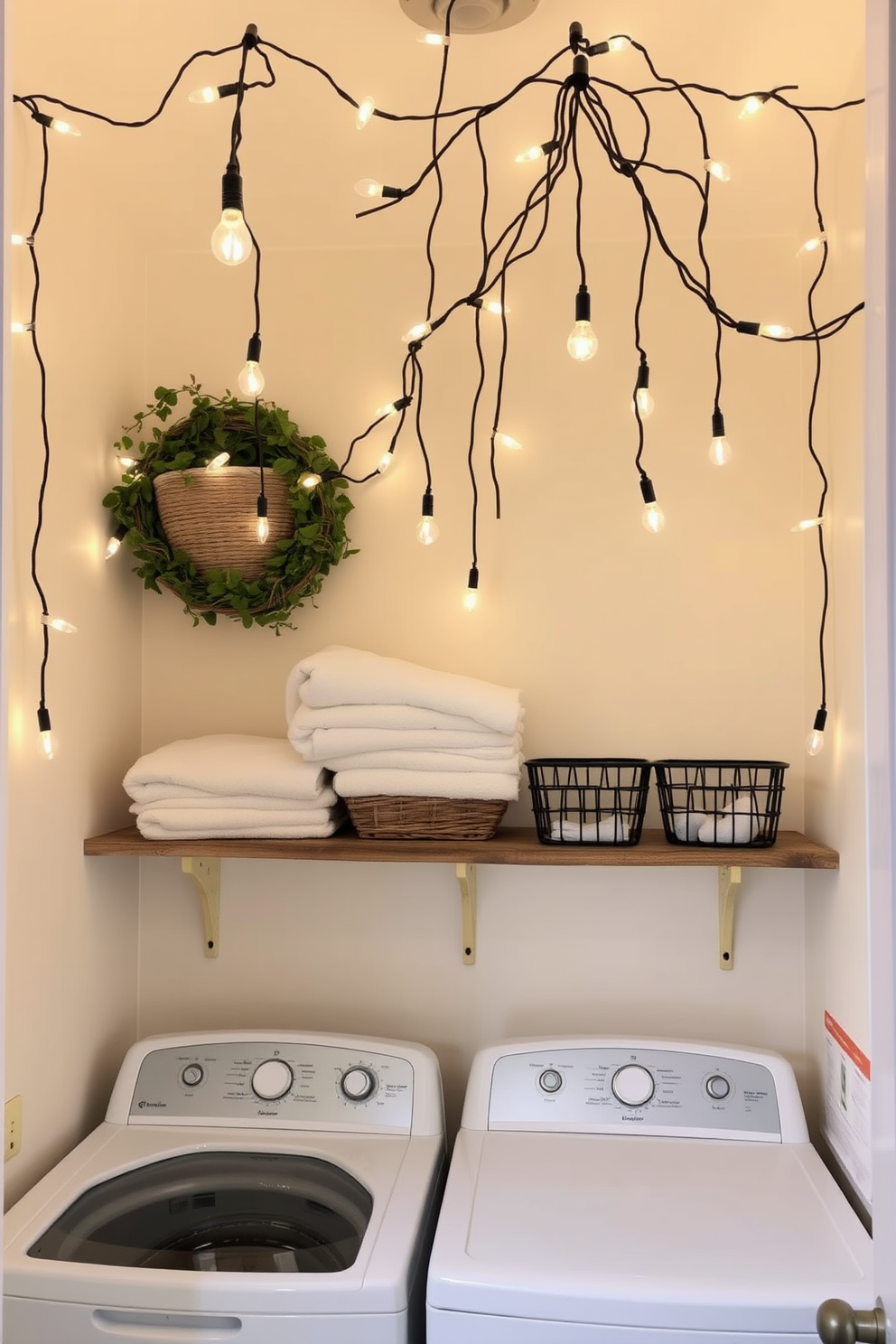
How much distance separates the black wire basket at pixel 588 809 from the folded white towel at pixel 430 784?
5 cm

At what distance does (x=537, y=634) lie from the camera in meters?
1.94

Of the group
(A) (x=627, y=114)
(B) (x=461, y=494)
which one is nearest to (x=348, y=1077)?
(B) (x=461, y=494)

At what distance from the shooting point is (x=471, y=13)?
1306 millimetres

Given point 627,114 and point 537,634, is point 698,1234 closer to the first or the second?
point 537,634

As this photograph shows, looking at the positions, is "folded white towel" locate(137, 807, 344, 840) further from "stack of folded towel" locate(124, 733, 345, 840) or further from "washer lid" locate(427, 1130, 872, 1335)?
"washer lid" locate(427, 1130, 872, 1335)

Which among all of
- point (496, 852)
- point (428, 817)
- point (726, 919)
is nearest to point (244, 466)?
point (428, 817)

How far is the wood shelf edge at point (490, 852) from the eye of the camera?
5.32ft

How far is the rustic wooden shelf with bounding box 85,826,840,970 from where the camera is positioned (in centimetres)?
162

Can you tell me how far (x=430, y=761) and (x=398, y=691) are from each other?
0.12m

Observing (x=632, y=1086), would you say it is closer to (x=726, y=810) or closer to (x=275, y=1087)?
(x=726, y=810)

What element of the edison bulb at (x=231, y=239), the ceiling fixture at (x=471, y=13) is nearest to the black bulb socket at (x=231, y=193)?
the edison bulb at (x=231, y=239)

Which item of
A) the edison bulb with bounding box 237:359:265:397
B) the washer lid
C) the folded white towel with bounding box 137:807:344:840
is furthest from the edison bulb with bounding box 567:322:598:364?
the washer lid

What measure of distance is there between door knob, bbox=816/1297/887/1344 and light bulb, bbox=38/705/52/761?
3.85 ft

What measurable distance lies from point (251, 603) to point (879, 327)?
1.25 m
